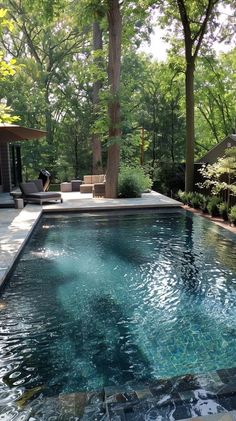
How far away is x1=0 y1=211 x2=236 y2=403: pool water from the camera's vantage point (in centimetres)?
340

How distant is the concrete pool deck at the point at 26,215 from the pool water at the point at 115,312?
0.89ft

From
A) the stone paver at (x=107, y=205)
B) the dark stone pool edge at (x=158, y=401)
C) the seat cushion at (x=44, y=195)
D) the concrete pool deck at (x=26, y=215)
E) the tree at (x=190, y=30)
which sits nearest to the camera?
the dark stone pool edge at (x=158, y=401)

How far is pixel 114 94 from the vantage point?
13.7m

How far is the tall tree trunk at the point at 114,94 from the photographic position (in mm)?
13688

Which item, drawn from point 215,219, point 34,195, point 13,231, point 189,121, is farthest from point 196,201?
point 13,231

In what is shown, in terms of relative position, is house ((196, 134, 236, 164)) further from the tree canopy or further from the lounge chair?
the lounge chair

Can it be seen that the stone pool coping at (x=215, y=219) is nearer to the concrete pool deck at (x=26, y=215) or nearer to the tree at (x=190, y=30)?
the concrete pool deck at (x=26, y=215)

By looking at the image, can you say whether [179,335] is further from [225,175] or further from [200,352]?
[225,175]

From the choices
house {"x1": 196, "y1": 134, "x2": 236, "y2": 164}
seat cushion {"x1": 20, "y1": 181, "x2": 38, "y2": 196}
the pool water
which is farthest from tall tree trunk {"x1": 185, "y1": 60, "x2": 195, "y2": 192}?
the pool water

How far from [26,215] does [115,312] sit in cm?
639

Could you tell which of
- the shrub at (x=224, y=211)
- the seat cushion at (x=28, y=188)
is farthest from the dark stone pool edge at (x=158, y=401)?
the seat cushion at (x=28, y=188)

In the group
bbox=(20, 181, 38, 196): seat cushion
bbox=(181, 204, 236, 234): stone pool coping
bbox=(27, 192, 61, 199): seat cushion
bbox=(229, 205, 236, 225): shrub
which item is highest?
bbox=(20, 181, 38, 196): seat cushion

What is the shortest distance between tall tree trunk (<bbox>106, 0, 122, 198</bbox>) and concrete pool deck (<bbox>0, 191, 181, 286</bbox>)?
99cm

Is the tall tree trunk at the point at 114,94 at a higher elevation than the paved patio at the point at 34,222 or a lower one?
higher
